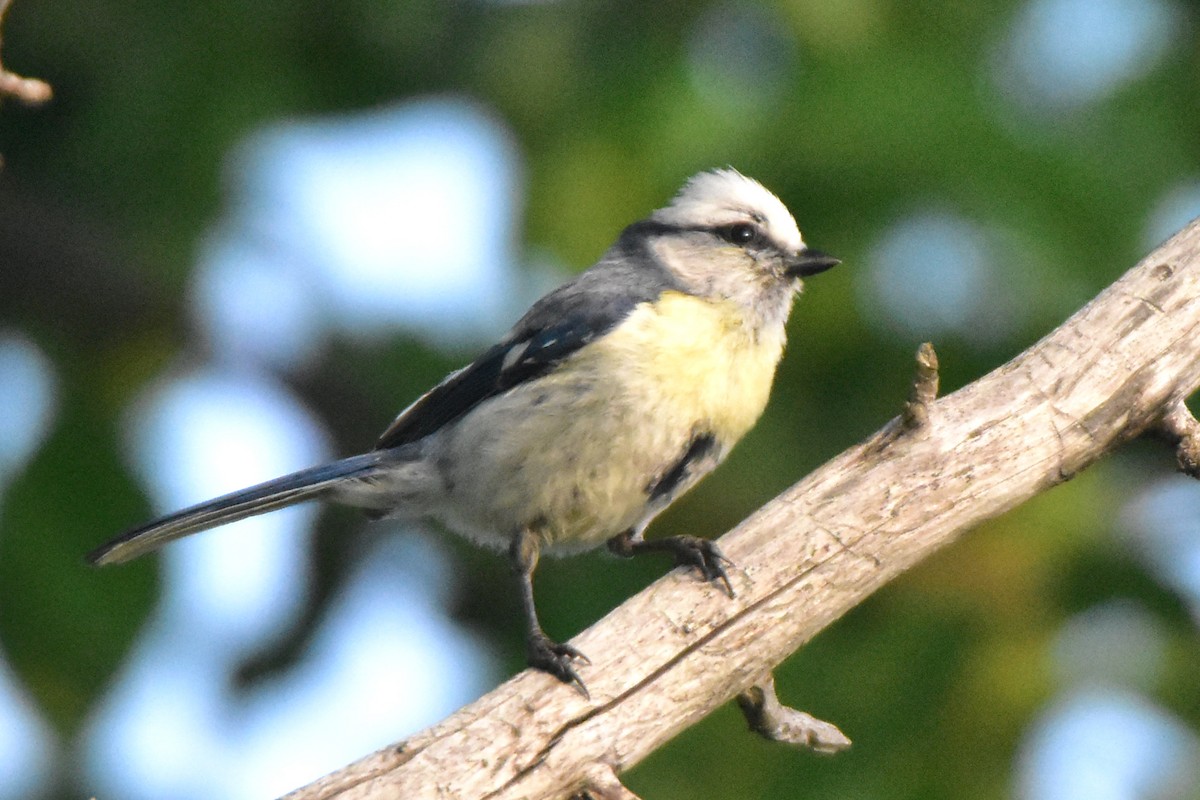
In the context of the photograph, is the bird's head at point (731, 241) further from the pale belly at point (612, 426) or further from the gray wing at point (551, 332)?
the pale belly at point (612, 426)

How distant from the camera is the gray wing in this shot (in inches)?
169

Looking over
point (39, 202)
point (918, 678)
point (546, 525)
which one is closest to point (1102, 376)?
point (918, 678)

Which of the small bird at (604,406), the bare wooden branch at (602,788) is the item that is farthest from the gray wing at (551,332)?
the bare wooden branch at (602,788)

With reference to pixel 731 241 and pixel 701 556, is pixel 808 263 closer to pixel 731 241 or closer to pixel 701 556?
pixel 731 241

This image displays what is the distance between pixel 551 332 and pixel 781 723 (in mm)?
1253

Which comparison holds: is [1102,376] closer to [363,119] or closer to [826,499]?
[826,499]

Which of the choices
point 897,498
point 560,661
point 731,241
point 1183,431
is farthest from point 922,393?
point 731,241

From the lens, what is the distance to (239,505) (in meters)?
4.20

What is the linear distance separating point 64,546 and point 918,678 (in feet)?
7.54

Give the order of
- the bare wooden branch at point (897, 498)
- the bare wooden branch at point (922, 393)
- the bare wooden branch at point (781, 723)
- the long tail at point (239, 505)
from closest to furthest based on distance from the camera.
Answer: the bare wooden branch at point (922, 393), the bare wooden branch at point (897, 498), the bare wooden branch at point (781, 723), the long tail at point (239, 505)

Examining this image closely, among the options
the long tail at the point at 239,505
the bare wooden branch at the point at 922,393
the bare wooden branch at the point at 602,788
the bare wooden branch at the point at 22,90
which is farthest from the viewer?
the long tail at the point at 239,505

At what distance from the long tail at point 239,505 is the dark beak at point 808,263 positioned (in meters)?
1.25

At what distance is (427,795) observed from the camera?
3.25m

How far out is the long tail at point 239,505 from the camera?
4.01 meters
